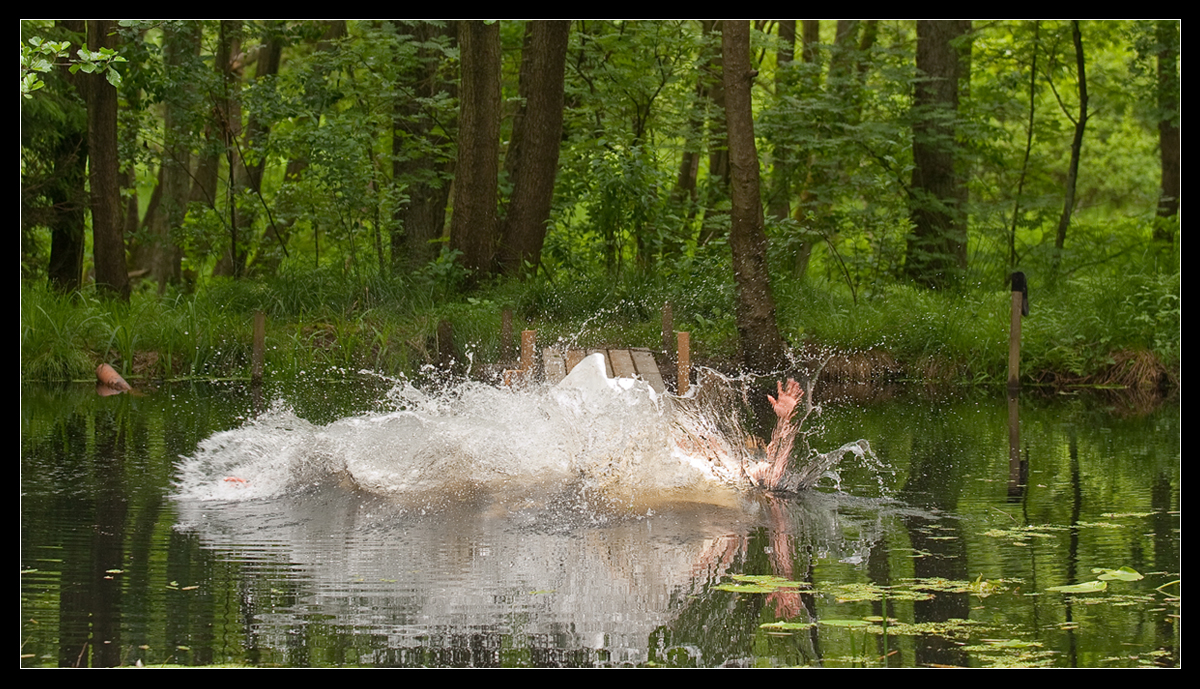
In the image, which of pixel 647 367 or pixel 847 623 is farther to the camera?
pixel 647 367

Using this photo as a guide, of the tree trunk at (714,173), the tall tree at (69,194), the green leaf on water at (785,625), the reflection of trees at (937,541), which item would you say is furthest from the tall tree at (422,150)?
the green leaf on water at (785,625)

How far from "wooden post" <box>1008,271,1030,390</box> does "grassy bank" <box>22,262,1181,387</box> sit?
0.92 metres

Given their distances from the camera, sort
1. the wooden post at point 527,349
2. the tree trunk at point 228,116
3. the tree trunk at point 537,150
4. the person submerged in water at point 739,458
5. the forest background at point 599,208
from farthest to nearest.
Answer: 1. the tree trunk at point 228,116
2. the tree trunk at point 537,150
3. the forest background at point 599,208
4. the wooden post at point 527,349
5. the person submerged in water at point 739,458

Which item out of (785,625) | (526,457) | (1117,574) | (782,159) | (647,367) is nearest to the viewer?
Answer: (785,625)

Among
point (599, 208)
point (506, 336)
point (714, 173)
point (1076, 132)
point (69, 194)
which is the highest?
point (1076, 132)

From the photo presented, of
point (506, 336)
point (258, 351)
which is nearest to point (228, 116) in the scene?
point (258, 351)

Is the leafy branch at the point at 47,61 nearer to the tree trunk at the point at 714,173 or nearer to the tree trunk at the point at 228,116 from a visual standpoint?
the tree trunk at the point at 228,116

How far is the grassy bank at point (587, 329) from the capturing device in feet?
48.9

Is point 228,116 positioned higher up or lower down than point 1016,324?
higher up

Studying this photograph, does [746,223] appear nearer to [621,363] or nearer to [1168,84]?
[621,363]

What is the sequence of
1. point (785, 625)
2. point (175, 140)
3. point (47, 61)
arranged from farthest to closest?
point (175, 140)
point (47, 61)
point (785, 625)

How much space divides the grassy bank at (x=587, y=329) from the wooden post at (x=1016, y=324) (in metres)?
0.92

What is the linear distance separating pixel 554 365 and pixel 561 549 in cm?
593

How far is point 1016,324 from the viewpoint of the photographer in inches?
551
